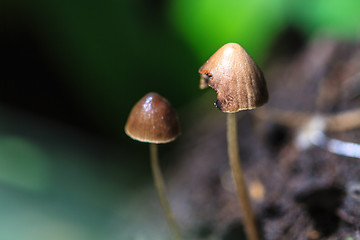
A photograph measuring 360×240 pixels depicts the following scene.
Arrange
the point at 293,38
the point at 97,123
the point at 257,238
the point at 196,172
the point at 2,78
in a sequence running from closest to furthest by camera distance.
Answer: the point at 257,238 < the point at 196,172 < the point at 2,78 < the point at 97,123 < the point at 293,38

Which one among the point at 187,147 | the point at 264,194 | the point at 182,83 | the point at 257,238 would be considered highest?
the point at 182,83

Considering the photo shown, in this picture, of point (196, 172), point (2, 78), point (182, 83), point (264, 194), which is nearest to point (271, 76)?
point (182, 83)

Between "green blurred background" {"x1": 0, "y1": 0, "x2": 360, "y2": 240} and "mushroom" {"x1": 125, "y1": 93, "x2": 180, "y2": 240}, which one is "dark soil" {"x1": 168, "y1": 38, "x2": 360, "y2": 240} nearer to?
"green blurred background" {"x1": 0, "y1": 0, "x2": 360, "y2": 240}

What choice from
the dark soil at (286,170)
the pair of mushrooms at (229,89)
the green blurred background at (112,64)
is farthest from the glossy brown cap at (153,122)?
the green blurred background at (112,64)

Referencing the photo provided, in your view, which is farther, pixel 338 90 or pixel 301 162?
pixel 338 90

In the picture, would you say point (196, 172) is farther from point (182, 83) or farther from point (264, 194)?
point (182, 83)

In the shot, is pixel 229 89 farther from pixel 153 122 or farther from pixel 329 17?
pixel 329 17
